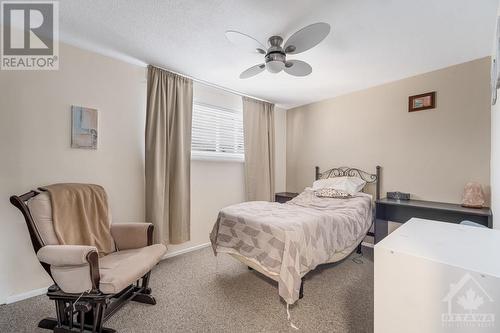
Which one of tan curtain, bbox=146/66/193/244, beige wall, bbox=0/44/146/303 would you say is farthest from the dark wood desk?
beige wall, bbox=0/44/146/303

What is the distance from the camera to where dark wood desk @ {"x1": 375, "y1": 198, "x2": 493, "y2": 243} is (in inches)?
90.7

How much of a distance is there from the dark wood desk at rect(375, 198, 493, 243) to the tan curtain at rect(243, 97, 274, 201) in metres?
1.84

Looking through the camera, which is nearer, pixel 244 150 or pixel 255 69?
pixel 255 69

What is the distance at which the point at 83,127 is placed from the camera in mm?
2410

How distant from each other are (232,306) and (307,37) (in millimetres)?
2390

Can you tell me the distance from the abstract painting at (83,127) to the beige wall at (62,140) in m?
0.05

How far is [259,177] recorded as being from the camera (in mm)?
4027

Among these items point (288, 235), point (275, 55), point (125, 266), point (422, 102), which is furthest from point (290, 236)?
point (422, 102)

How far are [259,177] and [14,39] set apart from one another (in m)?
3.39

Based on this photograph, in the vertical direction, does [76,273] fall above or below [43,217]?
below

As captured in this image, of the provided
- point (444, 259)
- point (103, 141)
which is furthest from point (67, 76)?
point (444, 259)

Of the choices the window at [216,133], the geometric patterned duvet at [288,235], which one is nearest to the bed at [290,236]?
the geometric patterned duvet at [288,235]

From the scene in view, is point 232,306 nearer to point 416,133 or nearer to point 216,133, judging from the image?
point 216,133

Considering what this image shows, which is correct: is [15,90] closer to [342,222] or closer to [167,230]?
[167,230]
